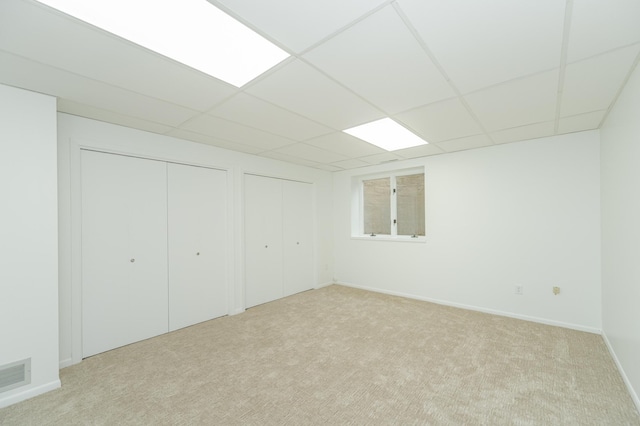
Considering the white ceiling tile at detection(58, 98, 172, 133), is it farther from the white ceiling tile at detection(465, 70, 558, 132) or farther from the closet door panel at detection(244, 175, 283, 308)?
the white ceiling tile at detection(465, 70, 558, 132)

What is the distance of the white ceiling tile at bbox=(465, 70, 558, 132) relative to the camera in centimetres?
201

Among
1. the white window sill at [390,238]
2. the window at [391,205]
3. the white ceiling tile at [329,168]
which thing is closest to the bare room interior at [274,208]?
the white window sill at [390,238]

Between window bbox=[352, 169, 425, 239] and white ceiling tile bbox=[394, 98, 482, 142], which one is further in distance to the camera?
window bbox=[352, 169, 425, 239]

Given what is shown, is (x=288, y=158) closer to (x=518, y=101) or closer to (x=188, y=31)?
(x=188, y=31)

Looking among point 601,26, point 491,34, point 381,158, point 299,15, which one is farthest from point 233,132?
point 601,26

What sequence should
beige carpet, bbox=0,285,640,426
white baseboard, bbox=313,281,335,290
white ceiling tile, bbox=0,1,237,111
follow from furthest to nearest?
white baseboard, bbox=313,281,335,290 → beige carpet, bbox=0,285,640,426 → white ceiling tile, bbox=0,1,237,111

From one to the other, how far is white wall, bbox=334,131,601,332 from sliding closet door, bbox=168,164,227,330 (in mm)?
2901

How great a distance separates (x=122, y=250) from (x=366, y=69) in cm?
310

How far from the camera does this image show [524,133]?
3197 millimetres

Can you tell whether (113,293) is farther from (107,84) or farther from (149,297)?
(107,84)

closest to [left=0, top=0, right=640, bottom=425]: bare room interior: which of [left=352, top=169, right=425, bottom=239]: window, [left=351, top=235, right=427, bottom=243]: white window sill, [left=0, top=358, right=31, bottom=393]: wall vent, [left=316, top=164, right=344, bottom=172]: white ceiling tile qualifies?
[left=0, top=358, right=31, bottom=393]: wall vent

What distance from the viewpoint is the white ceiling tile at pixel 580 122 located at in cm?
263

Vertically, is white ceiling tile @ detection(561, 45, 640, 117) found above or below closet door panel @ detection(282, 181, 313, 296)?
above

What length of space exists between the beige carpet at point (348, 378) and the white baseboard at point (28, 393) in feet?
0.19
